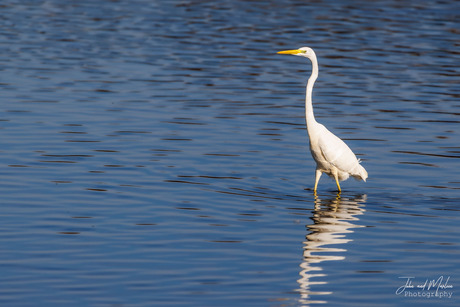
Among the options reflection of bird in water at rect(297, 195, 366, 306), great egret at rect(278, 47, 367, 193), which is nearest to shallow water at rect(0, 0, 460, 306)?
reflection of bird in water at rect(297, 195, 366, 306)

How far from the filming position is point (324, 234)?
12648 mm

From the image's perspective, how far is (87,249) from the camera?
11.5 metres

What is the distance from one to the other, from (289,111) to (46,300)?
12498 mm

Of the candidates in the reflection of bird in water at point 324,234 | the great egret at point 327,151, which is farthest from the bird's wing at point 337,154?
the reflection of bird in water at point 324,234

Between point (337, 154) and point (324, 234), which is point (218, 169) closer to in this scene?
point (337, 154)

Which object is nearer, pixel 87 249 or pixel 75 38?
pixel 87 249

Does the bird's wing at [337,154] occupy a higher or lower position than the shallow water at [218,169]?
higher

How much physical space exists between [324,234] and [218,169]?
12.4ft

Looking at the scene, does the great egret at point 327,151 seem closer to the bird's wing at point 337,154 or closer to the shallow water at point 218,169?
the bird's wing at point 337,154

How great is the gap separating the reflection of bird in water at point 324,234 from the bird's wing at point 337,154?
0.50 meters

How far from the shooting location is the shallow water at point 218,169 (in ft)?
35.0

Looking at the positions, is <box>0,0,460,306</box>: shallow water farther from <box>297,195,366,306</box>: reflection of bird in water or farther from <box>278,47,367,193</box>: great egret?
<box>278,47,367,193</box>: great egret

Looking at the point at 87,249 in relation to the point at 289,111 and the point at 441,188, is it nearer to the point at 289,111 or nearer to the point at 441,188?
the point at 441,188

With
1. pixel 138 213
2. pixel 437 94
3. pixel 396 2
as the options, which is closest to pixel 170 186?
pixel 138 213
